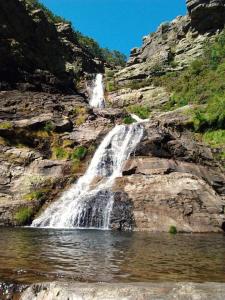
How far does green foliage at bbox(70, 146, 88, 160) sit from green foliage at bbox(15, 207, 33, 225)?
833cm

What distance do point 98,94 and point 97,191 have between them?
37.3 meters

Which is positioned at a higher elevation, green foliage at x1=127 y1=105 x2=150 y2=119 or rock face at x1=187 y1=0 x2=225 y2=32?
rock face at x1=187 y1=0 x2=225 y2=32

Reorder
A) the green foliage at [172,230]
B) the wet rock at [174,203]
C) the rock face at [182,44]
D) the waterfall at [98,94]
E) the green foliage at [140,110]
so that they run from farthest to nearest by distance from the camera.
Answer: the rock face at [182,44] → the waterfall at [98,94] → the green foliage at [140,110] → the wet rock at [174,203] → the green foliage at [172,230]

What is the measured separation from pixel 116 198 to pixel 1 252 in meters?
15.2

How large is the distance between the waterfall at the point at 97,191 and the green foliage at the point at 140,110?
45.6ft

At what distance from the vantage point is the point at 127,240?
22906 millimetres

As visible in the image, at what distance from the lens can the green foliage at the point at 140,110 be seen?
185 ft

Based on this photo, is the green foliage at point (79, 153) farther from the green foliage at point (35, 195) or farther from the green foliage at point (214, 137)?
the green foliage at point (214, 137)

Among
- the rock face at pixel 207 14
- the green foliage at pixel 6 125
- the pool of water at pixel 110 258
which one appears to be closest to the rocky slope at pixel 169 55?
the rock face at pixel 207 14

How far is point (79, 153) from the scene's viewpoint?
4012 centimetres

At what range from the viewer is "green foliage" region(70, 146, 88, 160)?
39.8 metres

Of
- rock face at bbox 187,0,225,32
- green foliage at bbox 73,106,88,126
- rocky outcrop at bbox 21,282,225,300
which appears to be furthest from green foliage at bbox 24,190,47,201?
rock face at bbox 187,0,225,32

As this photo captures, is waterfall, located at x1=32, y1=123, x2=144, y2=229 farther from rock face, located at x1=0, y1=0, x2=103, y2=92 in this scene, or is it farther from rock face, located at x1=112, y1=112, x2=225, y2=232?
rock face, located at x1=0, y1=0, x2=103, y2=92

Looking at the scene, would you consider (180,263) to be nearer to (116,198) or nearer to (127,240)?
(127,240)
